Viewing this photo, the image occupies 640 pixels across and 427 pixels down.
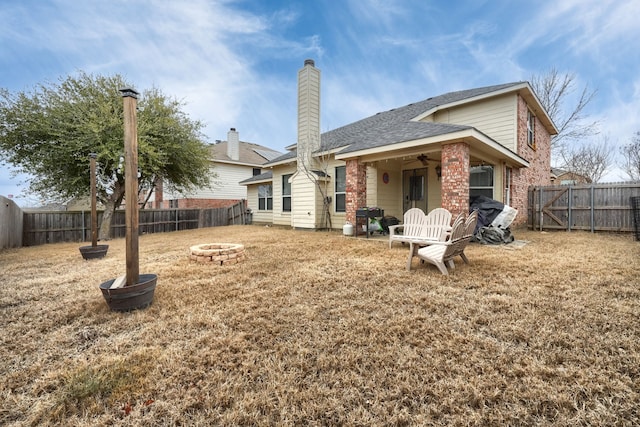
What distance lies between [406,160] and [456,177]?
13.2 feet

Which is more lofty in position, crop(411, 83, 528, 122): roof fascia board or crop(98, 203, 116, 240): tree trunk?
crop(411, 83, 528, 122): roof fascia board

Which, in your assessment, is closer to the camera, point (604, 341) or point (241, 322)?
point (604, 341)

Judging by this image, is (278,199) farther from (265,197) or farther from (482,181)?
(482,181)

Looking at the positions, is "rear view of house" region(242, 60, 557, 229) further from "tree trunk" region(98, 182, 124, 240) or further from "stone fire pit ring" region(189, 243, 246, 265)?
"tree trunk" region(98, 182, 124, 240)

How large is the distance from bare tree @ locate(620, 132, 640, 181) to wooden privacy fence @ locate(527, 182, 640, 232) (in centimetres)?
1415

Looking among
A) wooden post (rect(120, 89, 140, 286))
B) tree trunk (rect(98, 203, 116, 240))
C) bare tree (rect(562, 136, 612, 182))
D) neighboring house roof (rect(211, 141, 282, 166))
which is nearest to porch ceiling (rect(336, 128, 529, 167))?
wooden post (rect(120, 89, 140, 286))

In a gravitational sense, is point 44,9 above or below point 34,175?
above

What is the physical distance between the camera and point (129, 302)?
2.92m

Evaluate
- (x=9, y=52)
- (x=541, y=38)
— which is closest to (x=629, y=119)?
(x=541, y=38)

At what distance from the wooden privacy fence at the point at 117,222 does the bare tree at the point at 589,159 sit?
969 inches

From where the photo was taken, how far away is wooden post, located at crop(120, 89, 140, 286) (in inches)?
118

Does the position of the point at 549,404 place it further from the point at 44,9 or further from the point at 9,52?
the point at 9,52

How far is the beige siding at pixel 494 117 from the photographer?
9.38 m

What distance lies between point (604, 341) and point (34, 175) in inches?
580
